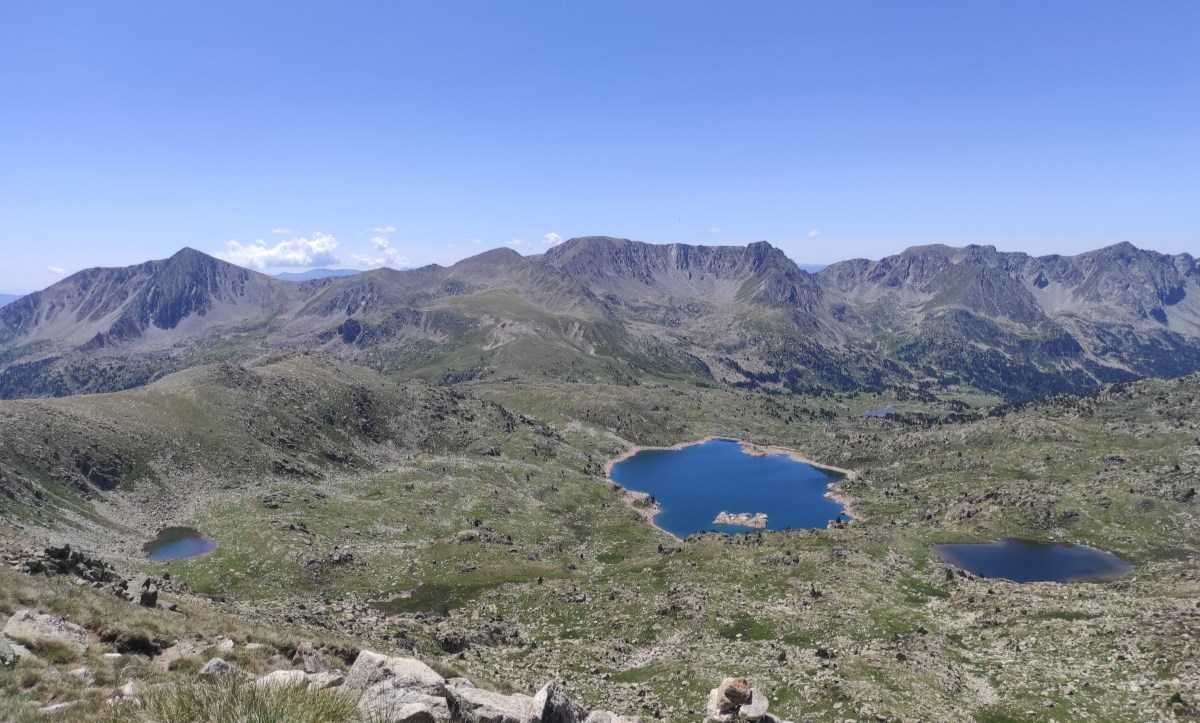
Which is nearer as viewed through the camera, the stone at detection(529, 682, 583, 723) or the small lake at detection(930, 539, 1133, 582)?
the stone at detection(529, 682, 583, 723)

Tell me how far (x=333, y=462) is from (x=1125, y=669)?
160m

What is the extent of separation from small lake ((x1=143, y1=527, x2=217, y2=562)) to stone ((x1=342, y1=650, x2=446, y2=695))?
97.8 m

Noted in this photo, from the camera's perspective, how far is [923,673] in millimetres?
58938

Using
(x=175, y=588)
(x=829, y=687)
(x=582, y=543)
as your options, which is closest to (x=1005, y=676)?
(x=829, y=687)

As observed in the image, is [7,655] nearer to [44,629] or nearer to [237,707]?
[44,629]

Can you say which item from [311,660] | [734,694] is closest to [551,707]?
[734,694]

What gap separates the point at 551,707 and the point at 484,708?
242 centimetres

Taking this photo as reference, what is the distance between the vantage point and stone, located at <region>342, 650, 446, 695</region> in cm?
1922

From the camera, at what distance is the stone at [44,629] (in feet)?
70.1

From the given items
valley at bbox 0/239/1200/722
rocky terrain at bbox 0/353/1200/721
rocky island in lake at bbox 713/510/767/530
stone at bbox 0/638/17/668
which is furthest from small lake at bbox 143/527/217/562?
rocky island in lake at bbox 713/510/767/530

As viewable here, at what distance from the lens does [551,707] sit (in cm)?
2138

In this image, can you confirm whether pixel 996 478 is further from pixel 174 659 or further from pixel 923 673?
pixel 174 659

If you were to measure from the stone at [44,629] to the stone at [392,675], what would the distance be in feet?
34.3

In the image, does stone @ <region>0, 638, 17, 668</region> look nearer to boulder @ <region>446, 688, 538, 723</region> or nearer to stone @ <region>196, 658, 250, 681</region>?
stone @ <region>196, 658, 250, 681</region>
